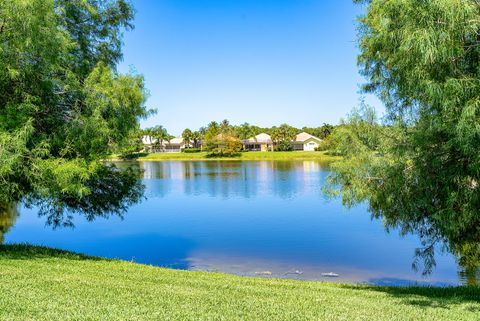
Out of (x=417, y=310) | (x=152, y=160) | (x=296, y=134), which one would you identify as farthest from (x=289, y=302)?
(x=296, y=134)

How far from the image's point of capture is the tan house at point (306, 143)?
109 m

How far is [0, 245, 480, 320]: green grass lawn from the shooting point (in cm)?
627

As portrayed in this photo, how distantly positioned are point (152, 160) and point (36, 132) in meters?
93.1

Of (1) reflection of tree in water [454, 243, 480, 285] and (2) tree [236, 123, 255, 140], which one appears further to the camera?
(2) tree [236, 123, 255, 140]

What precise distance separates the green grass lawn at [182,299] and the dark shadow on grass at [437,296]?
18mm

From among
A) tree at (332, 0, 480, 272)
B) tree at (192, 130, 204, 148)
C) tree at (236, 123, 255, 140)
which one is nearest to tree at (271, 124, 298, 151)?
tree at (236, 123, 255, 140)

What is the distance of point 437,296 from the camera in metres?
9.60

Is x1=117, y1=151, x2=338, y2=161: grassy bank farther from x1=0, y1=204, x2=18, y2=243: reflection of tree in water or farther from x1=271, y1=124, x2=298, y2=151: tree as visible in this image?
x1=0, y1=204, x2=18, y2=243: reflection of tree in water

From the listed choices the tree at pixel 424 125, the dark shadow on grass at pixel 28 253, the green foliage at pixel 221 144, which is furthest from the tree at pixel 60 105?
the green foliage at pixel 221 144

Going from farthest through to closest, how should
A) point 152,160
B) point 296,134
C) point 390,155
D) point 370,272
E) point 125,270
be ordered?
point 296,134 → point 152,160 → point 370,272 → point 390,155 → point 125,270

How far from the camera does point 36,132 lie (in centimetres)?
1215

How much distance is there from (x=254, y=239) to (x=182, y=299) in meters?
13.4

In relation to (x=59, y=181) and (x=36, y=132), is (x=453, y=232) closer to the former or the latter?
(x=59, y=181)

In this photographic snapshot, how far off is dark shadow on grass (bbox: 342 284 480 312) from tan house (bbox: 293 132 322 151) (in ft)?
321
